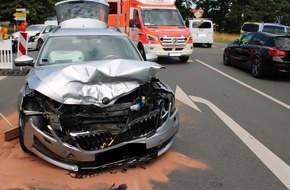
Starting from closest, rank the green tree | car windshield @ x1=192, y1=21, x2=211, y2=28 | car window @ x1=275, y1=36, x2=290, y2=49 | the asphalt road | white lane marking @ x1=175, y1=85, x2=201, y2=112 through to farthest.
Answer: the asphalt road < white lane marking @ x1=175, y1=85, x2=201, y2=112 < car window @ x1=275, y1=36, x2=290, y2=49 < car windshield @ x1=192, y1=21, x2=211, y2=28 < the green tree

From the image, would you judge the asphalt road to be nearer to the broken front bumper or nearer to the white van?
the broken front bumper

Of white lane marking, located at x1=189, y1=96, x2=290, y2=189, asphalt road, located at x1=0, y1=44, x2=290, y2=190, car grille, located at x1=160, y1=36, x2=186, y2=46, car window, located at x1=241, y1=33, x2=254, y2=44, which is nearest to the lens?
asphalt road, located at x1=0, y1=44, x2=290, y2=190

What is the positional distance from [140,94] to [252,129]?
269 centimetres

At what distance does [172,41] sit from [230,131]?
9.09 metres

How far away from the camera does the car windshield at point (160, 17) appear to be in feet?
52.1

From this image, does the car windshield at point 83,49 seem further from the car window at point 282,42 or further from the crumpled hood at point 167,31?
the crumpled hood at point 167,31

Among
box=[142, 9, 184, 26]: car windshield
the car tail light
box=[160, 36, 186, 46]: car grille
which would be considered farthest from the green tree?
the car tail light

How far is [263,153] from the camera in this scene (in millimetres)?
5387

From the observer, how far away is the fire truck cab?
15.0m

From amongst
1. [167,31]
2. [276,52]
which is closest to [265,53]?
[276,52]

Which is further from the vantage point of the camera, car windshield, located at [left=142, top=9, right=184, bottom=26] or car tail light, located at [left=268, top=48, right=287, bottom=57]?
car windshield, located at [left=142, top=9, right=184, bottom=26]

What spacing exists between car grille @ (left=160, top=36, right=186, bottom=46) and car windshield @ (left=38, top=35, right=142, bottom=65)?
8508 mm

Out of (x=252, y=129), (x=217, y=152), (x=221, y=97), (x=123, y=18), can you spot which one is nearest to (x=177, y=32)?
A: (x=123, y=18)

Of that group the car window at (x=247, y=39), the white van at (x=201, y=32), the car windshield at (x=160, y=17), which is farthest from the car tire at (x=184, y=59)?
the white van at (x=201, y=32)
